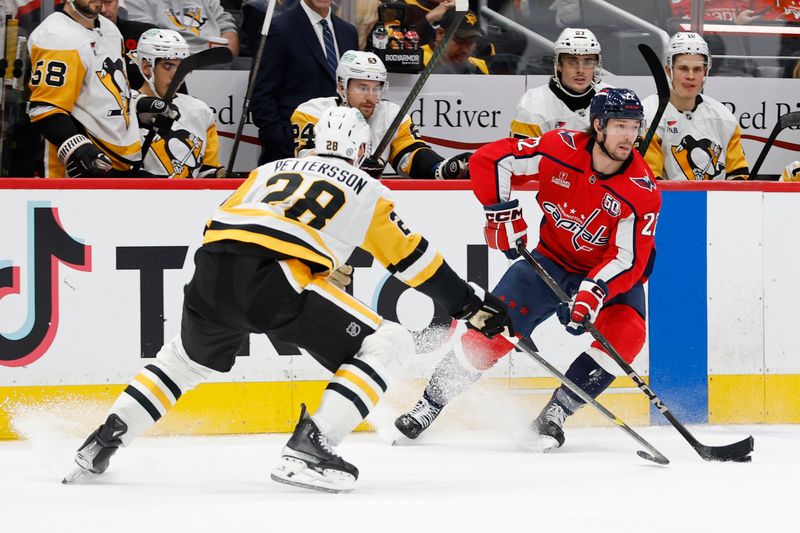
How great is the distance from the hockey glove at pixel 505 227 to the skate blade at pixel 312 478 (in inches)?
49.0

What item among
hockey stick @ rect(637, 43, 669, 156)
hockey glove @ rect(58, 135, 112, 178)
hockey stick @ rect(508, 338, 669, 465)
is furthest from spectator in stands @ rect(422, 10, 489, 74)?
hockey stick @ rect(508, 338, 669, 465)

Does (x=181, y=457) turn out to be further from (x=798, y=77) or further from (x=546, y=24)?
(x=798, y=77)

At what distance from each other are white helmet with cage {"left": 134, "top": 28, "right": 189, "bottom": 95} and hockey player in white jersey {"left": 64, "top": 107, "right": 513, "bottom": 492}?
167 cm

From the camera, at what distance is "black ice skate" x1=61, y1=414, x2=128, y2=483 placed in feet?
10.7

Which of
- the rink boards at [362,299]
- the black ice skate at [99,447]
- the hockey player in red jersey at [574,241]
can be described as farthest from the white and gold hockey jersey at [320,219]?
the rink boards at [362,299]

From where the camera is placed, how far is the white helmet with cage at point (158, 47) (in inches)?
189

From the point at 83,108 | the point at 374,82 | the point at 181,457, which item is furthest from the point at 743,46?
the point at 181,457

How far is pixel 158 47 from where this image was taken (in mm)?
4809

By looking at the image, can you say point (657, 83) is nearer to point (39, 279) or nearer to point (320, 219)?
point (320, 219)

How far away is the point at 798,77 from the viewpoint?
5766mm

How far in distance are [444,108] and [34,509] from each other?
3026mm

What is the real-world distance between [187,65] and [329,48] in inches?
25.4

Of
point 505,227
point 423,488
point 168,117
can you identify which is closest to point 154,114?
point 168,117

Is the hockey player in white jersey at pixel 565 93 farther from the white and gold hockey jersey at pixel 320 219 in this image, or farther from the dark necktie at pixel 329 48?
the white and gold hockey jersey at pixel 320 219
